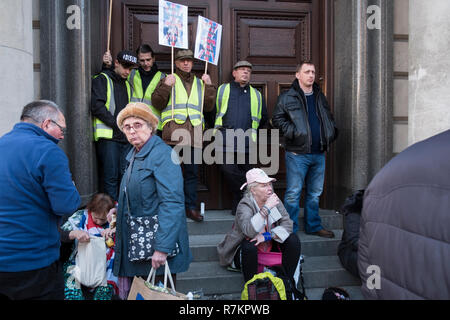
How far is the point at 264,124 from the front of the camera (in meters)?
5.13

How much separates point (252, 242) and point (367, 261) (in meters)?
Answer: 2.38

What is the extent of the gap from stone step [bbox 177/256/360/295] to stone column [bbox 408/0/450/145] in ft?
5.31

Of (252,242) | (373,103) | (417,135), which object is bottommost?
(252,242)

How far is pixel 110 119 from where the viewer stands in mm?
4590

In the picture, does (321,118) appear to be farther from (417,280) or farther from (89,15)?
(417,280)

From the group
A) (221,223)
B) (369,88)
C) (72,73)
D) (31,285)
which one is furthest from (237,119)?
(31,285)

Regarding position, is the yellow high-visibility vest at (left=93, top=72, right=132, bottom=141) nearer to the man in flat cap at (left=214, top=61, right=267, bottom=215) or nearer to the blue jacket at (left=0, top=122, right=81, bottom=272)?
the man in flat cap at (left=214, top=61, right=267, bottom=215)

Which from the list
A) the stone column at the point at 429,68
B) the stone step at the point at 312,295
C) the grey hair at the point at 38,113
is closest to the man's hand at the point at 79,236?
the grey hair at the point at 38,113

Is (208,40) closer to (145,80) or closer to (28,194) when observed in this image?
(145,80)

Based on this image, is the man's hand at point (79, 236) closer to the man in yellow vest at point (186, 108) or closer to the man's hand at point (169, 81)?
the man in yellow vest at point (186, 108)

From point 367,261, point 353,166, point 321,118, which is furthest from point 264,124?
point 367,261

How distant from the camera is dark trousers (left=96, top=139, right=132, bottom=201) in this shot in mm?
4629

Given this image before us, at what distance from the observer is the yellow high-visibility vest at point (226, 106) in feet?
16.0

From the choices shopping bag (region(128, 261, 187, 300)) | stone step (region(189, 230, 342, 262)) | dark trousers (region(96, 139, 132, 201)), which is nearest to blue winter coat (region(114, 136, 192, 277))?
shopping bag (region(128, 261, 187, 300))
